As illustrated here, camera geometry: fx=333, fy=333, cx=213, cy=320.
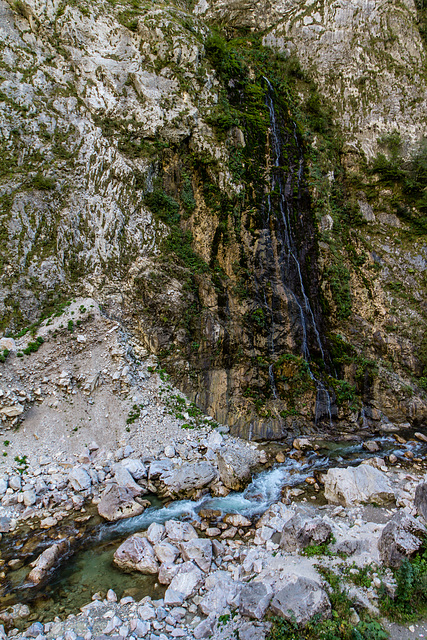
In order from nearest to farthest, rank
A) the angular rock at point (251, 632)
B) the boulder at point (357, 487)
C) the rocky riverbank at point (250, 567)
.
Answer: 1. the angular rock at point (251, 632)
2. the rocky riverbank at point (250, 567)
3. the boulder at point (357, 487)

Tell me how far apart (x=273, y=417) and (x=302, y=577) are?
9.32 metres

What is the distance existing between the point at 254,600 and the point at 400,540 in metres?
3.36

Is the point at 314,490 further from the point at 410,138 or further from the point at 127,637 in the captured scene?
the point at 410,138

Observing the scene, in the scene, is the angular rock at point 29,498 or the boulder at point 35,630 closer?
the boulder at point 35,630

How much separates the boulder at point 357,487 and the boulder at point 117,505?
635 cm

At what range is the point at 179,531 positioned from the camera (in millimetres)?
9453

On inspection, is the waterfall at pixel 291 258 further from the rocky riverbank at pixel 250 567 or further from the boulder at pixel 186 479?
the rocky riverbank at pixel 250 567

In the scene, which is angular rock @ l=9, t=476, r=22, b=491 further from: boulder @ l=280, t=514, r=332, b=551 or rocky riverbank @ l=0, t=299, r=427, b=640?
boulder @ l=280, t=514, r=332, b=551

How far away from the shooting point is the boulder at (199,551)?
27.4 ft

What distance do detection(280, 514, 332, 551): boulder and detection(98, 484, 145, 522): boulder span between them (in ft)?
15.8

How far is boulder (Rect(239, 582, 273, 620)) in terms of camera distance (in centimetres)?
643

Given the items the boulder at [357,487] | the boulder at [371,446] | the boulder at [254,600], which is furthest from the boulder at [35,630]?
the boulder at [371,446]

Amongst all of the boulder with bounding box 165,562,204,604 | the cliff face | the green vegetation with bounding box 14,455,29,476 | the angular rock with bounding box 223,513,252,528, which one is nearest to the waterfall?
the cliff face

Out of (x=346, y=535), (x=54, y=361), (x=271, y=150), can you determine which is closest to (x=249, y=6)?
(x=271, y=150)
